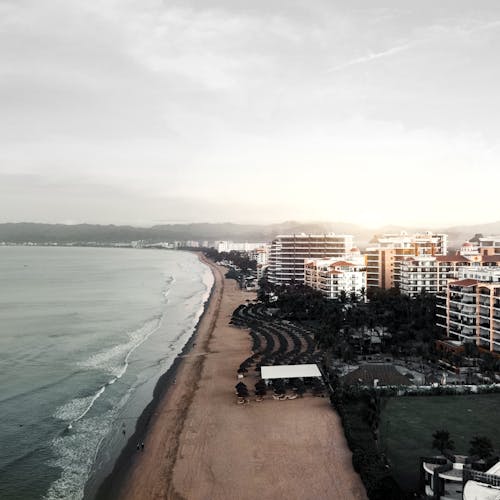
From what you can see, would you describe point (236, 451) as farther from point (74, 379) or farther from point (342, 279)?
point (342, 279)

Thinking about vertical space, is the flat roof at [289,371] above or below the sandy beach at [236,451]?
above

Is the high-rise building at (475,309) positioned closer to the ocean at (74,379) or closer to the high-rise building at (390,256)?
the ocean at (74,379)

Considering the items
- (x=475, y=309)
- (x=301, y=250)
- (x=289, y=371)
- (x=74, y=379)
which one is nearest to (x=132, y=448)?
(x=289, y=371)

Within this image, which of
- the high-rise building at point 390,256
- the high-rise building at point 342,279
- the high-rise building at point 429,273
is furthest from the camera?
the high-rise building at point 390,256

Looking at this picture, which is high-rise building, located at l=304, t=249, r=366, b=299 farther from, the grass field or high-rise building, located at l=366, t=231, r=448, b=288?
the grass field

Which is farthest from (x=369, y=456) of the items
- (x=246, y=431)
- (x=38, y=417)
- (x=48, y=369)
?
(x=48, y=369)

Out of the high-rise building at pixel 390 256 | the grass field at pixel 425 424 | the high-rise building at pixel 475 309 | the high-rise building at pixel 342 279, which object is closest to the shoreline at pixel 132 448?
the grass field at pixel 425 424

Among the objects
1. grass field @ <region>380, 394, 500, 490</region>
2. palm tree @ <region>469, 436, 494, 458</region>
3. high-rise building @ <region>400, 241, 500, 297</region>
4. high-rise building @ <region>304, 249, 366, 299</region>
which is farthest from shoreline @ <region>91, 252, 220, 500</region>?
high-rise building @ <region>400, 241, 500, 297</region>
